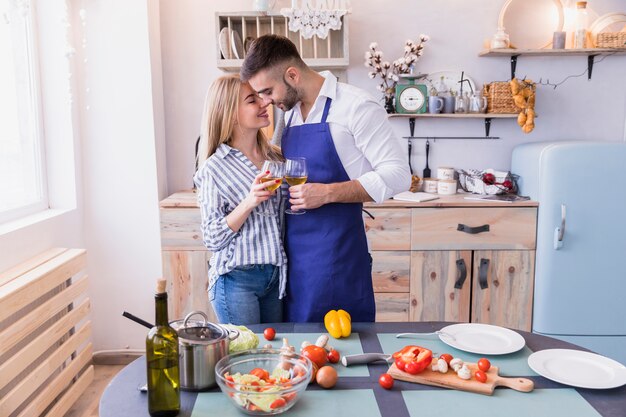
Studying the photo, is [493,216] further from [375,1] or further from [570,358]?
[570,358]

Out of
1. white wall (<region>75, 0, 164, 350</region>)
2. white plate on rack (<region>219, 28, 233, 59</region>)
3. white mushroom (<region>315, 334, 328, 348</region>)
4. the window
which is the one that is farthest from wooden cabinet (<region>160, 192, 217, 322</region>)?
white mushroom (<region>315, 334, 328, 348</region>)

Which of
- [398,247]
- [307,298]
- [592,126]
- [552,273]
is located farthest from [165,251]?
[592,126]

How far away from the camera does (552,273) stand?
3.18 metres

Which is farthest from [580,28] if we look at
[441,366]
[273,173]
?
[441,366]

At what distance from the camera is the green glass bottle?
3.82 feet

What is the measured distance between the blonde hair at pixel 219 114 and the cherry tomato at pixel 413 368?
1033 mm

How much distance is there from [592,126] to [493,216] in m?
Result: 1.14

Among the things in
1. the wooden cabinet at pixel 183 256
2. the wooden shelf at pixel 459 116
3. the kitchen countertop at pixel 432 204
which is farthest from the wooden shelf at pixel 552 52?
the wooden cabinet at pixel 183 256

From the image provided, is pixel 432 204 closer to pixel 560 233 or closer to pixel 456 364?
pixel 560 233

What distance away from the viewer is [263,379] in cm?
123

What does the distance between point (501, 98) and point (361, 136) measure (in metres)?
1.92

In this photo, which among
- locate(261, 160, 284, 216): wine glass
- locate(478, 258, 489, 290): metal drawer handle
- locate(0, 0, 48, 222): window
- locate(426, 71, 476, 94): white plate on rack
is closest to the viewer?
locate(261, 160, 284, 216): wine glass

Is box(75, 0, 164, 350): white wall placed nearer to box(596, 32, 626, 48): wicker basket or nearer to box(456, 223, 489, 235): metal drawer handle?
box(456, 223, 489, 235): metal drawer handle

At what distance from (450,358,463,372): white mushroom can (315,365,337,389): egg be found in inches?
11.1
